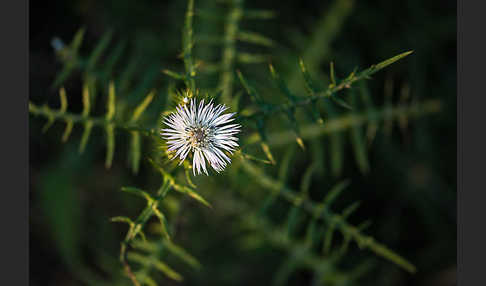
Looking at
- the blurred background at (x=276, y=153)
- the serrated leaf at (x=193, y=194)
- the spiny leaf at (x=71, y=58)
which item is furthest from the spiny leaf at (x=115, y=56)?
the serrated leaf at (x=193, y=194)

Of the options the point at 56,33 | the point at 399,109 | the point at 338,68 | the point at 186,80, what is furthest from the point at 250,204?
the point at 56,33

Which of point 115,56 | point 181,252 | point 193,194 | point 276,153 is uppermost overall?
point 115,56

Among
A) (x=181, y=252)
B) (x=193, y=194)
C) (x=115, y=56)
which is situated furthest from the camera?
(x=115, y=56)

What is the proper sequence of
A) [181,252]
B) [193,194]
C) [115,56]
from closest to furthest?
1. [193,194]
2. [181,252]
3. [115,56]

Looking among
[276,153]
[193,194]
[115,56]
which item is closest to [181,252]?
[193,194]

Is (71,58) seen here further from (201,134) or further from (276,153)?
(276,153)

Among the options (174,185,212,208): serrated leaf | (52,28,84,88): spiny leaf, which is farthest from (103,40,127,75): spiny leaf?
(174,185,212,208): serrated leaf

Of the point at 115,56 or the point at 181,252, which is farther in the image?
the point at 115,56
